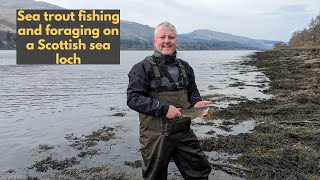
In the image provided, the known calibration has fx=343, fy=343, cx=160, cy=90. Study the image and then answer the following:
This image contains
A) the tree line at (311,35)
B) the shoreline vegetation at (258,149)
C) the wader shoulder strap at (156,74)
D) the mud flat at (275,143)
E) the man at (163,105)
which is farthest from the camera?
the tree line at (311,35)

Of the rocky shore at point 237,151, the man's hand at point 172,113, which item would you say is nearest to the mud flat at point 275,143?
the rocky shore at point 237,151

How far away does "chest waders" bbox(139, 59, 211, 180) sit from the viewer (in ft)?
18.9

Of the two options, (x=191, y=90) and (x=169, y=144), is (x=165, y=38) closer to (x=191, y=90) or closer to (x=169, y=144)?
(x=191, y=90)

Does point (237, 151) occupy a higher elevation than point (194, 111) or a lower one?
lower

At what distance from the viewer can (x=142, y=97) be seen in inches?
218

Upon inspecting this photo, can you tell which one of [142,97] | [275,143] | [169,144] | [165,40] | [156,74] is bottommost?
[275,143]

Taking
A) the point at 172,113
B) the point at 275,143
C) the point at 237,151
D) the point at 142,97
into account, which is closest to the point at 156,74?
the point at 142,97

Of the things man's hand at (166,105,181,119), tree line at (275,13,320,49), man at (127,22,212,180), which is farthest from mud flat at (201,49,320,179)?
tree line at (275,13,320,49)

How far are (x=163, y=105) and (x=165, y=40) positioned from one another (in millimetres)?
1133

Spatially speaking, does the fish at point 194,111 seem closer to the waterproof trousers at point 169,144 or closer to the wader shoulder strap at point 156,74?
the waterproof trousers at point 169,144

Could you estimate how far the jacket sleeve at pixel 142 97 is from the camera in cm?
544

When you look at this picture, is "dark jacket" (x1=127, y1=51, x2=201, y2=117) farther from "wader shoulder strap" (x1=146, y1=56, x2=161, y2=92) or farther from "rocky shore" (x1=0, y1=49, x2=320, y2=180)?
"rocky shore" (x1=0, y1=49, x2=320, y2=180)

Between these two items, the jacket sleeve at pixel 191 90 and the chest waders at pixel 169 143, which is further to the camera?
the jacket sleeve at pixel 191 90

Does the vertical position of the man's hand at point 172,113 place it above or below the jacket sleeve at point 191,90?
below
